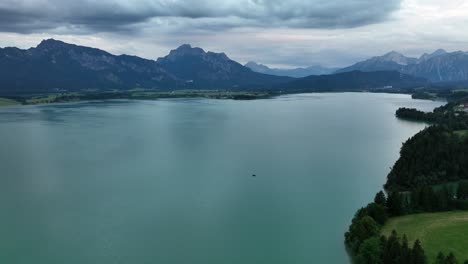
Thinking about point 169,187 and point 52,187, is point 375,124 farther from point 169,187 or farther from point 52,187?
point 52,187

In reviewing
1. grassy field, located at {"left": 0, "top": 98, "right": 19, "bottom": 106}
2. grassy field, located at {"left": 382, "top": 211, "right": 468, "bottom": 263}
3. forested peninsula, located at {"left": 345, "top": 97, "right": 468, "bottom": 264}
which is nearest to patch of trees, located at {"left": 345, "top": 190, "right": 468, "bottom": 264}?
forested peninsula, located at {"left": 345, "top": 97, "right": 468, "bottom": 264}

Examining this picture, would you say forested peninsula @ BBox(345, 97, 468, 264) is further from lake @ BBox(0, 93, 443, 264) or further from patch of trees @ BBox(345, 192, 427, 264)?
lake @ BBox(0, 93, 443, 264)

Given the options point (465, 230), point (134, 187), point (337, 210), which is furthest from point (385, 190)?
point (134, 187)

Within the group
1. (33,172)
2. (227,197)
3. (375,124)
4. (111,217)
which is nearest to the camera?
(111,217)

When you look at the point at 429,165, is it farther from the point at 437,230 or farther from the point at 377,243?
the point at 377,243

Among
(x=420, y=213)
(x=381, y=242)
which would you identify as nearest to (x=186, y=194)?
(x=420, y=213)

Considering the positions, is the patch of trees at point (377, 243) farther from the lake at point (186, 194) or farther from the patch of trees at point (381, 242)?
the lake at point (186, 194)

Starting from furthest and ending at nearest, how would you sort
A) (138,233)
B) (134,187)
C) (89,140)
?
(89,140) → (134,187) → (138,233)

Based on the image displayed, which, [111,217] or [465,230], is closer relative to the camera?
[465,230]
